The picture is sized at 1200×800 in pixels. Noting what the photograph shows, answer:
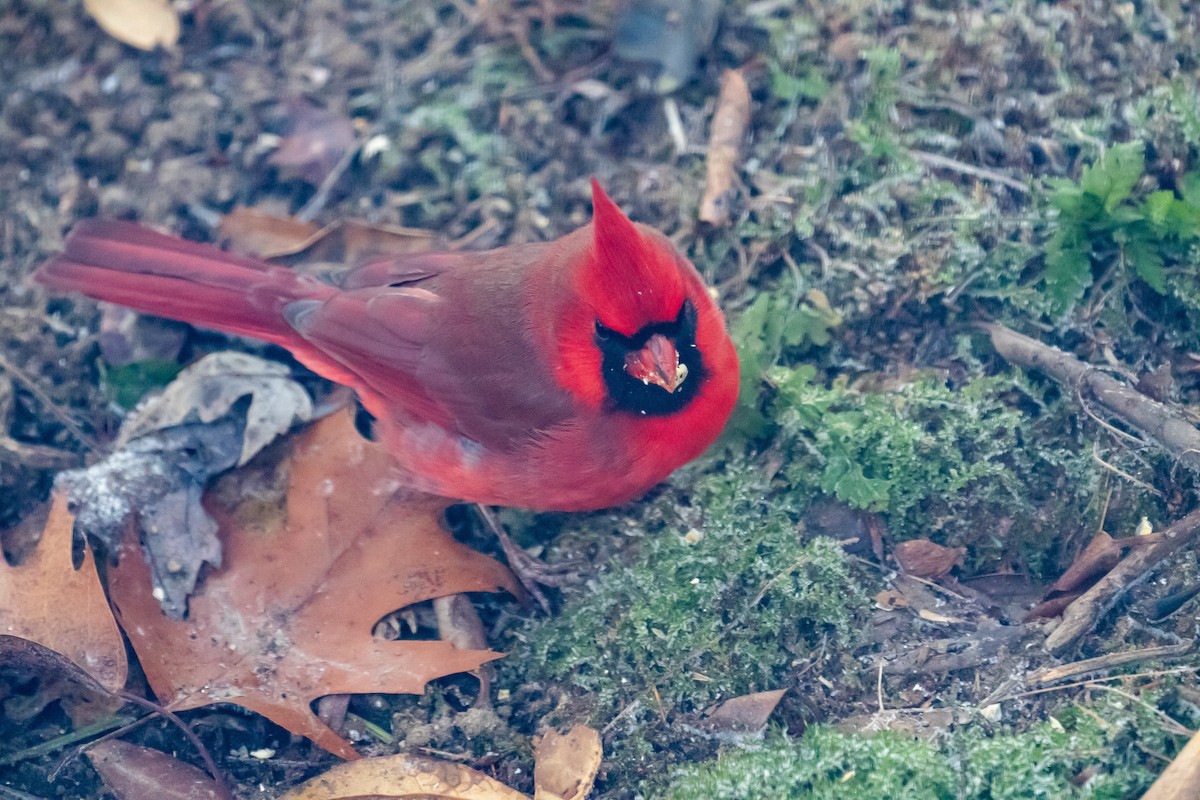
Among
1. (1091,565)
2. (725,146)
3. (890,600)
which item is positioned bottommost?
(890,600)

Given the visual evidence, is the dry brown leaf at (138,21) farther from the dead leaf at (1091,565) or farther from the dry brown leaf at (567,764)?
the dead leaf at (1091,565)

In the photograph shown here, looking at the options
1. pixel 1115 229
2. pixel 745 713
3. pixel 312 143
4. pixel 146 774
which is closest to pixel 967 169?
pixel 1115 229

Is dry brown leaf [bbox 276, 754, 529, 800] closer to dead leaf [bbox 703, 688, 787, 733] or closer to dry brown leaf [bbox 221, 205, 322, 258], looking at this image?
dead leaf [bbox 703, 688, 787, 733]

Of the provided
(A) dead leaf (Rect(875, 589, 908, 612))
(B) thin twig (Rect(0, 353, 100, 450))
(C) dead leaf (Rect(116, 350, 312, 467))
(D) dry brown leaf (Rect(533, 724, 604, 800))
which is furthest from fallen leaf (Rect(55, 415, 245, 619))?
(A) dead leaf (Rect(875, 589, 908, 612))

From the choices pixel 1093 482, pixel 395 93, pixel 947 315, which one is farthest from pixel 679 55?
pixel 1093 482

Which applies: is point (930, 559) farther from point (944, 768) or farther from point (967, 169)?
point (967, 169)

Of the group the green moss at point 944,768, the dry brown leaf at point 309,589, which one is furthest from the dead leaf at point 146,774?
the green moss at point 944,768

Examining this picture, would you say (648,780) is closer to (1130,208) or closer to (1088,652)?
(1088,652)
